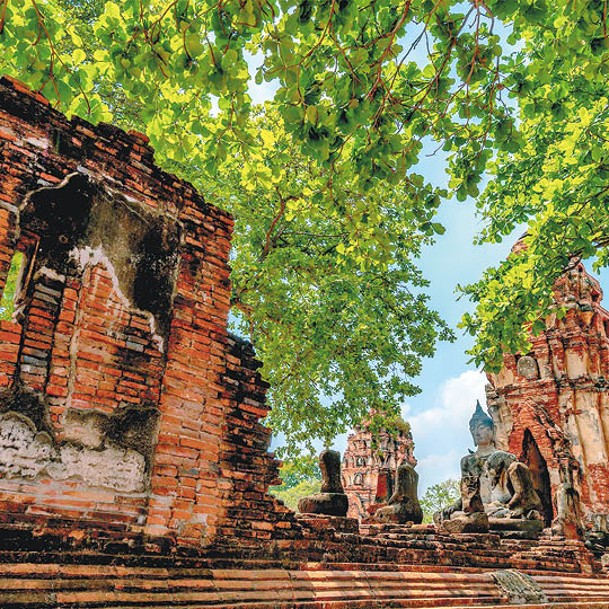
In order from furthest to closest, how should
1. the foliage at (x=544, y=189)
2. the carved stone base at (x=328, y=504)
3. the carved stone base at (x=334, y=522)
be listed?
the carved stone base at (x=328, y=504) < the carved stone base at (x=334, y=522) < the foliage at (x=544, y=189)

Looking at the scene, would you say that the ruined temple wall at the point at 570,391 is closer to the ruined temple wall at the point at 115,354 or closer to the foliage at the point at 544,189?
the foliage at the point at 544,189

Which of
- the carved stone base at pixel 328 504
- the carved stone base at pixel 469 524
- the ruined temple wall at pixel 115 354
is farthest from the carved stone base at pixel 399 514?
the ruined temple wall at pixel 115 354

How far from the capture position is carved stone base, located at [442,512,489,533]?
8914 millimetres

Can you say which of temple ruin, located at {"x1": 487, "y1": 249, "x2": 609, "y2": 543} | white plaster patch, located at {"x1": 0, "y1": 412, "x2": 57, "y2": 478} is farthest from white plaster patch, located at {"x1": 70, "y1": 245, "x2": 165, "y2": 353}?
temple ruin, located at {"x1": 487, "y1": 249, "x2": 609, "y2": 543}

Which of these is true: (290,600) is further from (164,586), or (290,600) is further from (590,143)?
(590,143)

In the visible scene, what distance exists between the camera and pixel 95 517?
12.6 ft

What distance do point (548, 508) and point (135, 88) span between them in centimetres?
1626

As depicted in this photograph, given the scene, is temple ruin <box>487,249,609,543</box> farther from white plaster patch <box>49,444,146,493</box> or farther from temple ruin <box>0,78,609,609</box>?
white plaster patch <box>49,444,146,493</box>

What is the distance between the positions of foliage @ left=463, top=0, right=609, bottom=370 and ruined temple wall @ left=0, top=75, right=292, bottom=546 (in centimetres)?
313

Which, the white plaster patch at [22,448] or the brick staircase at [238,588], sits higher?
the white plaster patch at [22,448]

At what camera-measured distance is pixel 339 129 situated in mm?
3916

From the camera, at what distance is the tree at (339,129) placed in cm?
368

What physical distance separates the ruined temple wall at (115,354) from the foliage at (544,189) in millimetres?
3128

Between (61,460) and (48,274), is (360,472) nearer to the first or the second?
(61,460)
